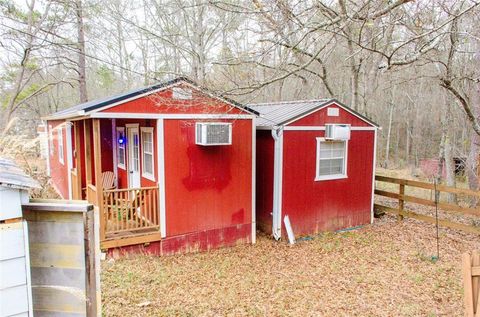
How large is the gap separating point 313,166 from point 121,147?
5393 mm

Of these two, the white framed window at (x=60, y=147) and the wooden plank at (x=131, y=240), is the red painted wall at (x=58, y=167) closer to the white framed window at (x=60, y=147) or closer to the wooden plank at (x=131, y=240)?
the white framed window at (x=60, y=147)

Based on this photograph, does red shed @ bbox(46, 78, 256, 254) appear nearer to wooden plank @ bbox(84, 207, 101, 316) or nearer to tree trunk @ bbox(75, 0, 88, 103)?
wooden plank @ bbox(84, 207, 101, 316)

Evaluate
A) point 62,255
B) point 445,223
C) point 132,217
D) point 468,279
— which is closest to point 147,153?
point 132,217

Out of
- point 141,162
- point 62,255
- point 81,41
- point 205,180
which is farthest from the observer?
point 81,41

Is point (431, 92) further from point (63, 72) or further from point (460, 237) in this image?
point (63, 72)

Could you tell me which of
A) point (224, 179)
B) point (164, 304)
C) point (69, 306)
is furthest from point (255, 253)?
point (69, 306)

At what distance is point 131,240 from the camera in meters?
6.87

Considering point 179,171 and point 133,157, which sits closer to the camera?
point 179,171

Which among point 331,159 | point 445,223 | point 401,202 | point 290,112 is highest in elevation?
point 290,112

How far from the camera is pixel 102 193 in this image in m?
6.64

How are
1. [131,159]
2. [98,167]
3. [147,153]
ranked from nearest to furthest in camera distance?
[98,167] < [147,153] < [131,159]

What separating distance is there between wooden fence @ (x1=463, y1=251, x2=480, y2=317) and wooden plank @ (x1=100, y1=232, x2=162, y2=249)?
5359mm

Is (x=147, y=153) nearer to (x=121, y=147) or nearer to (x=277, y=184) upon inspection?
(x=121, y=147)

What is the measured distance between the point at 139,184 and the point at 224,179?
94.4 inches
